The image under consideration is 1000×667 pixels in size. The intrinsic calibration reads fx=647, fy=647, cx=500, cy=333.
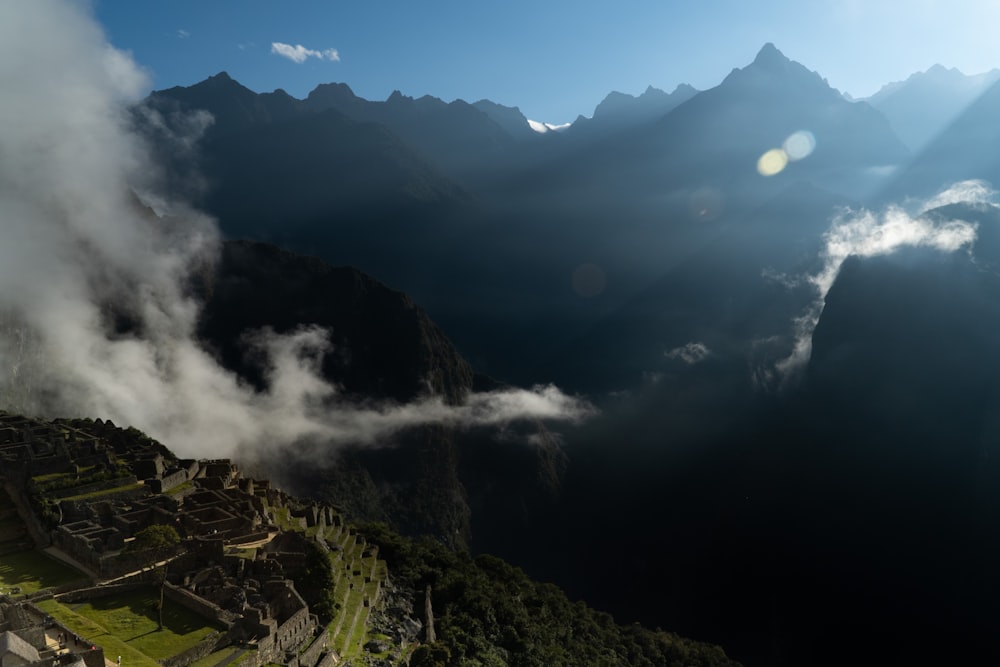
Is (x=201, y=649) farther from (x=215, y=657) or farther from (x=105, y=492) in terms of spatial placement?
(x=105, y=492)

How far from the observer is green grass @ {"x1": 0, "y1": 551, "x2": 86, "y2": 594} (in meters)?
31.0

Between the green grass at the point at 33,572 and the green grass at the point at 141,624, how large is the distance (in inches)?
113

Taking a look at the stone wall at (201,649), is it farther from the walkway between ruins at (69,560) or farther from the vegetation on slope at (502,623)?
the vegetation on slope at (502,623)

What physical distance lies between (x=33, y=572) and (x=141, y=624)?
8.46m

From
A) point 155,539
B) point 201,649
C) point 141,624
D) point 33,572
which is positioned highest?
point 155,539

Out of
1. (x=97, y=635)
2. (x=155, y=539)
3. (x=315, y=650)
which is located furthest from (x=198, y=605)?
(x=315, y=650)

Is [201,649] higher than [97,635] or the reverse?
the reverse

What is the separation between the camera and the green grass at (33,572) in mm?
31016

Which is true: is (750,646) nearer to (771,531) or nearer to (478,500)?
(771,531)

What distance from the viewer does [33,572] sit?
32562mm

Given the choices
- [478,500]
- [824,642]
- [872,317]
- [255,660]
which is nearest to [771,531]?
[824,642]

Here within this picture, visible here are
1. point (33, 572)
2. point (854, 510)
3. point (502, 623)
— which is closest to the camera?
point (33, 572)

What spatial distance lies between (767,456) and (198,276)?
171m

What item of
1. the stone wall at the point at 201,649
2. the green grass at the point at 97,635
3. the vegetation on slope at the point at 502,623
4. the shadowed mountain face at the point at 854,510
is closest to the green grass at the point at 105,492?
the green grass at the point at 97,635
